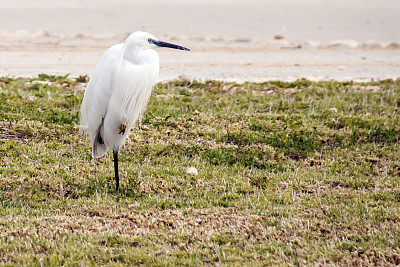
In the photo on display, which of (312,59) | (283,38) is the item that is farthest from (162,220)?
(283,38)

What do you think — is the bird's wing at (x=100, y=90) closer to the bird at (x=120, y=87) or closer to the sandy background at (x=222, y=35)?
the bird at (x=120, y=87)

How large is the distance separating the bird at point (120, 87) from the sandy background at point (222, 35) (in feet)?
17.5

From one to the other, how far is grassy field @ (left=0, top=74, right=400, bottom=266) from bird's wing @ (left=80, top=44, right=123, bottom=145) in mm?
669

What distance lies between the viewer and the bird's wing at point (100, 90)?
5109mm

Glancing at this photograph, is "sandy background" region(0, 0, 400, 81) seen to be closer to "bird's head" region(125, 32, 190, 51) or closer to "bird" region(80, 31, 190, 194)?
"bird" region(80, 31, 190, 194)

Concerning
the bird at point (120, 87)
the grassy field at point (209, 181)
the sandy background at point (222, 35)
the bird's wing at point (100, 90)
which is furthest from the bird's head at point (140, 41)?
the sandy background at point (222, 35)

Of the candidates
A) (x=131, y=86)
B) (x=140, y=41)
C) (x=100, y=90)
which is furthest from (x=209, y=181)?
(x=140, y=41)

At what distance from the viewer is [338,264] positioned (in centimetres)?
411

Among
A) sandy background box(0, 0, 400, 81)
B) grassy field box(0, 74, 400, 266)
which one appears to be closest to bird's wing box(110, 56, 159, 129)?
grassy field box(0, 74, 400, 266)

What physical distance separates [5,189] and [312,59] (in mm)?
11214

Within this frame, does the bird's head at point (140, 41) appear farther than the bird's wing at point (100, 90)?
No

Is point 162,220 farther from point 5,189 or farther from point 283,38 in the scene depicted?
point 283,38

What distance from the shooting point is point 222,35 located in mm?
19141

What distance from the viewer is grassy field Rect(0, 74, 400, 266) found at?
427 cm
